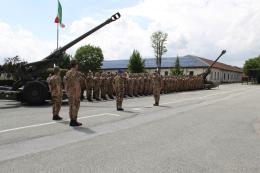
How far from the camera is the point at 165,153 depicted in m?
6.77

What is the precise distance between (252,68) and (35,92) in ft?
281

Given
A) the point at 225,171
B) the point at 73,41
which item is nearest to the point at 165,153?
the point at 225,171

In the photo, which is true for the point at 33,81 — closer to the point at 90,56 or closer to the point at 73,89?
the point at 73,89

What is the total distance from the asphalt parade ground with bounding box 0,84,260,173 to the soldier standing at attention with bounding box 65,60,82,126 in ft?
1.36

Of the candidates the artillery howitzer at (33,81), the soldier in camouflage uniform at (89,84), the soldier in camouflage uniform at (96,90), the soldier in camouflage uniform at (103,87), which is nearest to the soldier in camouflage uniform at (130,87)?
the soldier in camouflage uniform at (103,87)

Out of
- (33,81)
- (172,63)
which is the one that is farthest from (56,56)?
(172,63)

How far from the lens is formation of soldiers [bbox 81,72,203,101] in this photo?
2027 cm

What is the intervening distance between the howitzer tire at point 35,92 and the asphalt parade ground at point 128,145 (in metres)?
4.37

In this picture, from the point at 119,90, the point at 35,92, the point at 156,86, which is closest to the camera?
the point at 119,90

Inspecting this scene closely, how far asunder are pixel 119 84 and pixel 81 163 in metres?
8.78

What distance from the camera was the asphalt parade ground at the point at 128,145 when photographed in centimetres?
582

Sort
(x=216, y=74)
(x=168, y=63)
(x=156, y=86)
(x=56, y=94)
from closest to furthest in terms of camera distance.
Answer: (x=56, y=94), (x=156, y=86), (x=216, y=74), (x=168, y=63)

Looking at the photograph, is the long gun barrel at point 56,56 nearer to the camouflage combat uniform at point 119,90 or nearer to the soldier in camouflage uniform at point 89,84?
the soldier in camouflage uniform at point 89,84

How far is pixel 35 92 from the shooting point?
16.1 meters
